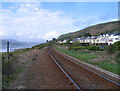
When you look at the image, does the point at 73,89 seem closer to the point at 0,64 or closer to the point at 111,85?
the point at 111,85

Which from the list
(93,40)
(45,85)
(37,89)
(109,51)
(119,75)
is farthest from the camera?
(93,40)

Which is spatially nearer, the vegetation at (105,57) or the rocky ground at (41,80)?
the rocky ground at (41,80)

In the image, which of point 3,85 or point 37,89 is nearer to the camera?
point 37,89

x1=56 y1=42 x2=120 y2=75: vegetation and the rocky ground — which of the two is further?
x1=56 y1=42 x2=120 y2=75: vegetation

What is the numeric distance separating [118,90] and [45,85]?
3.37 meters

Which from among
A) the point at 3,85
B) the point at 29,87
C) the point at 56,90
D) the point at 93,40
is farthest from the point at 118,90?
the point at 93,40

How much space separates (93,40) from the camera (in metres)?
96.2

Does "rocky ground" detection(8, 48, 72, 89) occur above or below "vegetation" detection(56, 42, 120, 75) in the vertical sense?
below

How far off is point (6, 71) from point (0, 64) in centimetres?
86

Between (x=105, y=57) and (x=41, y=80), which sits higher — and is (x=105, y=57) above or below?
above

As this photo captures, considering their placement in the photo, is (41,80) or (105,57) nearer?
(41,80)

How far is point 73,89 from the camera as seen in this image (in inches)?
268

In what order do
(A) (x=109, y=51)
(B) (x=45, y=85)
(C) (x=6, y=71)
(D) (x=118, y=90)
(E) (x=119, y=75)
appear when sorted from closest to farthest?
(D) (x=118, y=90), (B) (x=45, y=85), (E) (x=119, y=75), (C) (x=6, y=71), (A) (x=109, y=51)

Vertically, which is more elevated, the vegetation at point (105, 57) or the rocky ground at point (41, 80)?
the vegetation at point (105, 57)
